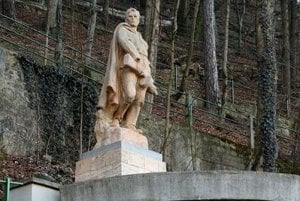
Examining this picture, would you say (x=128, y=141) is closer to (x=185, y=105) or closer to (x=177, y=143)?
(x=177, y=143)

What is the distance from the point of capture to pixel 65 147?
16.4 metres

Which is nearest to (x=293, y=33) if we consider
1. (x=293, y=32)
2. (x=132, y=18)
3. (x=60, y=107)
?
(x=293, y=32)

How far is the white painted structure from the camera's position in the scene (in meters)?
9.49

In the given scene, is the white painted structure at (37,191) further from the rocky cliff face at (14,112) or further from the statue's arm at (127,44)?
the rocky cliff face at (14,112)

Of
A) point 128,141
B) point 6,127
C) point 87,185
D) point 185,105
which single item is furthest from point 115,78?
point 185,105

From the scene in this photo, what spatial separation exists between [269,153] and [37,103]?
5.55m

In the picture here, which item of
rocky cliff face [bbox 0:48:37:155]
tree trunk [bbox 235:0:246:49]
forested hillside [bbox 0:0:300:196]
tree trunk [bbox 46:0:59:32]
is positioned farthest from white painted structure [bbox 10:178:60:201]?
tree trunk [bbox 235:0:246:49]

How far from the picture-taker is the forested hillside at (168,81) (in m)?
16.0

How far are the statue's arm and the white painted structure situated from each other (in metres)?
2.32

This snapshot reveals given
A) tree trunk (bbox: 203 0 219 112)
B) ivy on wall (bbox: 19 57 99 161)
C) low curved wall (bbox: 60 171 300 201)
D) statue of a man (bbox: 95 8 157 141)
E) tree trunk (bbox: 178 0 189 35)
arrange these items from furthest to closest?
1. tree trunk (bbox: 178 0 189 35)
2. tree trunk (bbox: 203 0 219 112)
3. ivy on wall (bbox: 19 57 99 161)
4. statue of a man (bbox: 95 8 157 141)
5. low curved wall (bbox: 60 171 300 201)

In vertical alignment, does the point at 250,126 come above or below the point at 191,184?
above

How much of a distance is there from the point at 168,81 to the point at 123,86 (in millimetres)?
9466

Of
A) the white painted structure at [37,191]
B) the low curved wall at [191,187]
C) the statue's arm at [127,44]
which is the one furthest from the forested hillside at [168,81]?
the low curved wall at [191,187]

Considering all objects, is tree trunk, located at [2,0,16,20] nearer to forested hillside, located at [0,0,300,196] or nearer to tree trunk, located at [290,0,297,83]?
forested hillside, located at [0,0,300,196]
